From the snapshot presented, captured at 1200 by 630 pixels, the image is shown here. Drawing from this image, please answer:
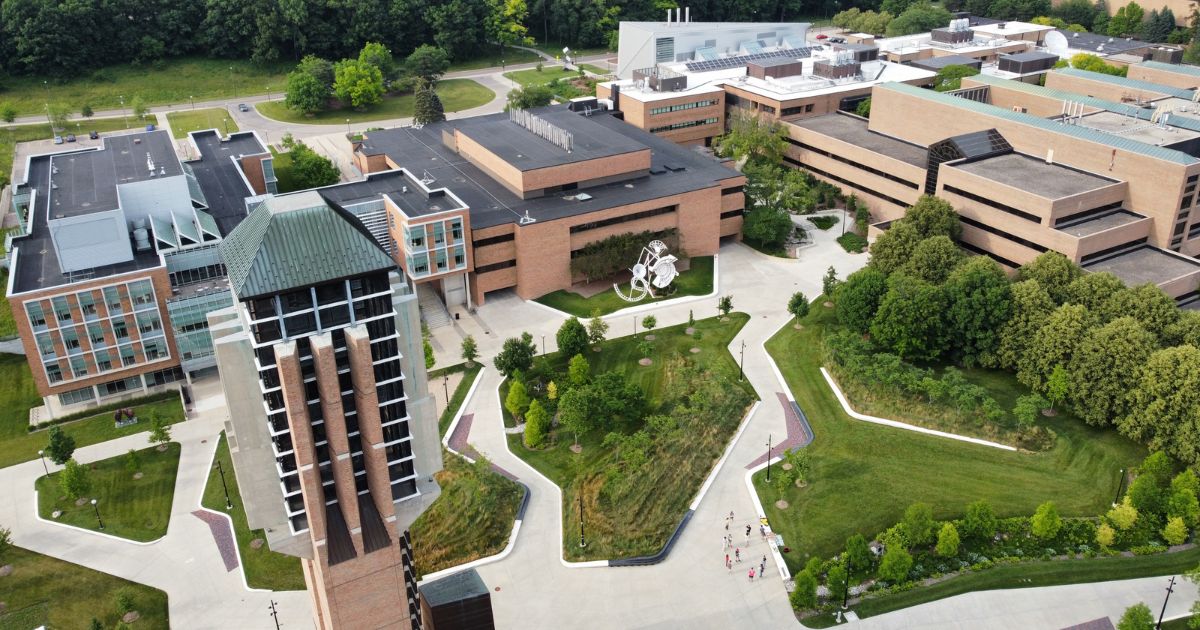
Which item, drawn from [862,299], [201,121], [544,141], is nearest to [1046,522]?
[862,299]

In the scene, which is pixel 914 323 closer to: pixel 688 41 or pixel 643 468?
pixel 643 468

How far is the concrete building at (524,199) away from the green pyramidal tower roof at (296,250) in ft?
138

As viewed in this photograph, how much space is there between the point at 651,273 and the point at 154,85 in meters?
105

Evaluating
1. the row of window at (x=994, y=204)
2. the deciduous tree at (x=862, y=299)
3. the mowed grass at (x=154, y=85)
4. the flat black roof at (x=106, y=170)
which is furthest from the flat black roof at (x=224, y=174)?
the row of window at (x=994, y=204)

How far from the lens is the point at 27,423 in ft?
221

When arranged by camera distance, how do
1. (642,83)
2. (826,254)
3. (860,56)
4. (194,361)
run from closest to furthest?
(194,361) → (826,254) → (642,83) → (860,56)

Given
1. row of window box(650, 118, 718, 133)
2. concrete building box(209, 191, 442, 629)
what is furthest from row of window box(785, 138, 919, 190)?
concrete building box(209, 191, 442, 629)

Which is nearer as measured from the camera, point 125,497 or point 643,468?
point 125,497

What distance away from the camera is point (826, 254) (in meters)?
92.4

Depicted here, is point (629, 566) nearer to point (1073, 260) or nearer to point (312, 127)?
point (1073, 260)

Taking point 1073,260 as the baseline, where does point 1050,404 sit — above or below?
below

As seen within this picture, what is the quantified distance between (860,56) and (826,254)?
162 ft

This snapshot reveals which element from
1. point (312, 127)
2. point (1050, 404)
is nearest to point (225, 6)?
point (312, 127)

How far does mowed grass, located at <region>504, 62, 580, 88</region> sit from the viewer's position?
532 feet
